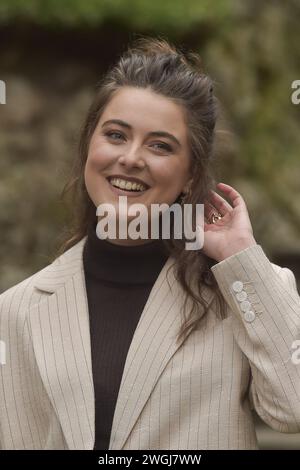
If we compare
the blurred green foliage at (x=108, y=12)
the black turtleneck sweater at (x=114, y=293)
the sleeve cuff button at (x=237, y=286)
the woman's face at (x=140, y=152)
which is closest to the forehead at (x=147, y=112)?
the woman's face at (x=140, y=152)

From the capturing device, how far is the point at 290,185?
227 inches

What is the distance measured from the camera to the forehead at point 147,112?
8.18 feet

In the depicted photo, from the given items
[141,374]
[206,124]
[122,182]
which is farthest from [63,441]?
[206,124]

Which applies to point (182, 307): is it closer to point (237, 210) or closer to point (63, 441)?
point (237, 210)

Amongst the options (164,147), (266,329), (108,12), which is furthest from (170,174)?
(108,12)

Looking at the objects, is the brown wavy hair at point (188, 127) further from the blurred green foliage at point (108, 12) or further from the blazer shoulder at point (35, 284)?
the blurred green foliage at point (108, 12)

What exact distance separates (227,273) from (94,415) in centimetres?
45

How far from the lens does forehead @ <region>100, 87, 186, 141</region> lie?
8.18ft

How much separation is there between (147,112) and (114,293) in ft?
1.51

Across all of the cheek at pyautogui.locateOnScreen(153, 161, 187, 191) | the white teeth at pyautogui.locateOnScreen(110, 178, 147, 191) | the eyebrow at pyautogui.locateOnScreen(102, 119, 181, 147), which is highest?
the eyebrow at pyautogui.locateOnScreen(102, 119, 181, 147)

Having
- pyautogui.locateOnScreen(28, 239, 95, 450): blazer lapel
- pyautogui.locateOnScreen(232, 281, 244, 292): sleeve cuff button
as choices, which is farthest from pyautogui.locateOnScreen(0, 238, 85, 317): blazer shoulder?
pyautogui.locateOnScreen(232, 281, 244, 292): sleeve cuff button

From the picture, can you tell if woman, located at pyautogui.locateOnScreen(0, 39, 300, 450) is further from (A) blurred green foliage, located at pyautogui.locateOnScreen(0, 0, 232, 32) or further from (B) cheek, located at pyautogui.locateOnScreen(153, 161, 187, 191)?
(A) blurred green foliage, located at pyautogui.locateOnScreen(0, 0, 232, 32)

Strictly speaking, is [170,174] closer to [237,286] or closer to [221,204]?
[221,204]

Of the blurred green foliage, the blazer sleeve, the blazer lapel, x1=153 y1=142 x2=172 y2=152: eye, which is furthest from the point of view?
the blurred green foliage
